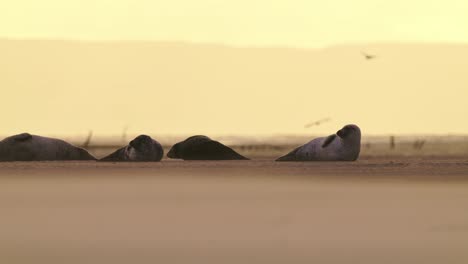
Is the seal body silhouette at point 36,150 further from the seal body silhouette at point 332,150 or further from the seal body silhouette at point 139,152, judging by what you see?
the seal body silhouette at point 332,150

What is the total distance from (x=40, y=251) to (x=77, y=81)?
421 cm

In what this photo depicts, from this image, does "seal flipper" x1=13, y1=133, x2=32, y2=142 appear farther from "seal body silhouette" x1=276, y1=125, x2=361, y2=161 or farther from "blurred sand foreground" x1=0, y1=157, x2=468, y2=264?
"blurred sand foreground" x1=0, y1=157, x2=468, y2=264

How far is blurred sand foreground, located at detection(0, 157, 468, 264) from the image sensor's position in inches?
47.0

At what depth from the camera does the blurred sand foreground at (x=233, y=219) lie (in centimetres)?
119

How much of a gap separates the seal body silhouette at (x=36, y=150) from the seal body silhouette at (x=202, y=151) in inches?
17.9

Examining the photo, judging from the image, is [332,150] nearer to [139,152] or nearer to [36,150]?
[139,152]

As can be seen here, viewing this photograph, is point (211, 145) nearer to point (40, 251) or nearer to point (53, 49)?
point (53, 49)

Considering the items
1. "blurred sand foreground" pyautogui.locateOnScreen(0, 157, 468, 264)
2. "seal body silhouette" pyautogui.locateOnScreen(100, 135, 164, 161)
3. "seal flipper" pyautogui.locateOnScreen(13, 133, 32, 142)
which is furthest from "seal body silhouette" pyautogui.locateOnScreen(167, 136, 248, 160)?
"blurred sand foreground" pyautogui.locateOnScreen(0, 157, 468, 264)

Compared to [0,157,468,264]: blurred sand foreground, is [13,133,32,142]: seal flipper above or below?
above

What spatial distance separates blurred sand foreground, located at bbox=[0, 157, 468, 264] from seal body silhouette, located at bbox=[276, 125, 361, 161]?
1318 millimetres

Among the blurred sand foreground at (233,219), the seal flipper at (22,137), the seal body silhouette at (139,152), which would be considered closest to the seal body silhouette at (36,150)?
the seal flipper at (22,137)

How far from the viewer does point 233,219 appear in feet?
5.20

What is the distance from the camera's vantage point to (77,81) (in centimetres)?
534

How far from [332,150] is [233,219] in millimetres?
2542
